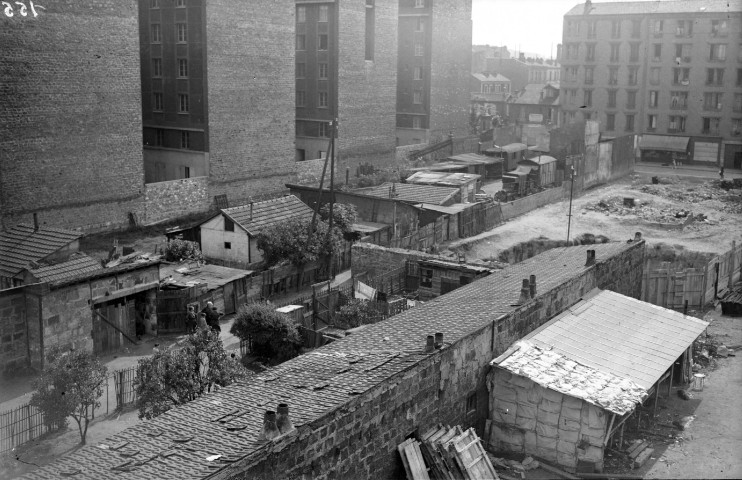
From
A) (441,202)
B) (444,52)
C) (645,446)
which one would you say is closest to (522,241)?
(441,202)

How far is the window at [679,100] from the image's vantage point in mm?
73625

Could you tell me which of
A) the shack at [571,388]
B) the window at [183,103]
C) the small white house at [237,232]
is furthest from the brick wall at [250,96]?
the shack at [571,388]

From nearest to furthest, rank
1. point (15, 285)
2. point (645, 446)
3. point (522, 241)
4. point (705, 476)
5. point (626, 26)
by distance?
1. point (705, 476)
2. point (645, 446)
3. point (15, 285)
4. point (522, 241)
5. point (626, 26)

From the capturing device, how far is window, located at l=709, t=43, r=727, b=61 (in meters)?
71.0

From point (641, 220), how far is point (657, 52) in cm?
2908

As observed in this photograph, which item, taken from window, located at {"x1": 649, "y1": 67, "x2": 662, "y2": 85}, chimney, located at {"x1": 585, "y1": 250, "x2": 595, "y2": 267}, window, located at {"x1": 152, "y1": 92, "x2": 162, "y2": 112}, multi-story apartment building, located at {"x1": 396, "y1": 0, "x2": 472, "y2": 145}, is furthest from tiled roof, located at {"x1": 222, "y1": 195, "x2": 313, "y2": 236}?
window, located at {"x1": 649, "y1": 67, "x2": 662, "y2": 85}

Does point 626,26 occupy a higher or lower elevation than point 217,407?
higher

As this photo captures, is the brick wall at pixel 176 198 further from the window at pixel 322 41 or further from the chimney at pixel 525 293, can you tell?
the chimney at pixel 525 293

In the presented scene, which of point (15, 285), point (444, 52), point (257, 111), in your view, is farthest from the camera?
point (444, 52)

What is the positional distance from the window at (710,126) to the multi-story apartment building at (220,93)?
38.9 m

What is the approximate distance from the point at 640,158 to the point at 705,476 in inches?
2356

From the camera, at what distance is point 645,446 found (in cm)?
2116

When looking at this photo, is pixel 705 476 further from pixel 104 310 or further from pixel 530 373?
pixel 104 310

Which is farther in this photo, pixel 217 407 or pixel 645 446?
pixel 645 446
